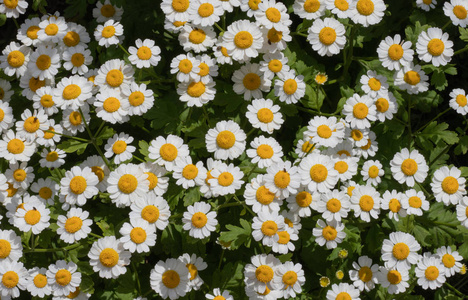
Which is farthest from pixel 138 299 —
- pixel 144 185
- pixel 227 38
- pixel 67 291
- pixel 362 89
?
pixel 362 89

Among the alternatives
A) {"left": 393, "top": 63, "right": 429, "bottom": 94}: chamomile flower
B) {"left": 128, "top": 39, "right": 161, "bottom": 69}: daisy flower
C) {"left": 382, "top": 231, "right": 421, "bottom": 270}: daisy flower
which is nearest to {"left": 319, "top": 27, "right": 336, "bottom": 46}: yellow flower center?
{"left": 393, "top": 63, "right": 429, "bottom": 94}: chamomile flower

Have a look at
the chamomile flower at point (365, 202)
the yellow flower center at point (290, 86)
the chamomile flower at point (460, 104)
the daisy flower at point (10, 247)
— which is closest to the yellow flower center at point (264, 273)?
the chamomile flower at point (365, 202)

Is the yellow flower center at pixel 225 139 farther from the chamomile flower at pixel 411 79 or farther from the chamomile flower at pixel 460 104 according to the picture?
the chamomile flower at pixel 460 104

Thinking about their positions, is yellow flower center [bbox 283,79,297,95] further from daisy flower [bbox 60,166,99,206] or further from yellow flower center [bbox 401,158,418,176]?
daisy flower [bbox 60,166,99,206]

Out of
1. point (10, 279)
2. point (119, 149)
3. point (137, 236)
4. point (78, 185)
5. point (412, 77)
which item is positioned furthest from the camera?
point (412, 77)

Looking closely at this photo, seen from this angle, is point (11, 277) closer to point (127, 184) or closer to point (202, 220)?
point (127, 184)

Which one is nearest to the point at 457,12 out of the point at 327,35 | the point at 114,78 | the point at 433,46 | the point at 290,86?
the point at 433,46
